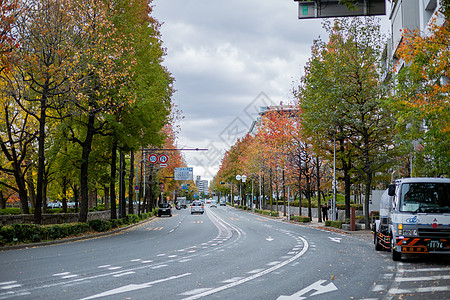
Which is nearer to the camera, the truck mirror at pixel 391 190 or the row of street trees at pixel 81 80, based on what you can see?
the truck mirror at pixel 391 190

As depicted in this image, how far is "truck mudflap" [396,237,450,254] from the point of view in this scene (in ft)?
Result: 43.8

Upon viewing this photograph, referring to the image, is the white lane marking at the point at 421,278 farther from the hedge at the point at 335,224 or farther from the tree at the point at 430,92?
the hedge at the point at 335,224

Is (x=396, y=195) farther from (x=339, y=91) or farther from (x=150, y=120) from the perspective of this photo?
(x=150, y=120)

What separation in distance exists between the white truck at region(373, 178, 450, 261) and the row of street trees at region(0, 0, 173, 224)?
13.7 metres

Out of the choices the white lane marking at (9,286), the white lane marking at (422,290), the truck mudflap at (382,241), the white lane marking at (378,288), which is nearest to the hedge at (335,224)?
the truck mudflap at (382,241)


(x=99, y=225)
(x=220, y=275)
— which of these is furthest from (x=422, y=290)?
(x=99, y=225)

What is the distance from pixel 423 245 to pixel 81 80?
1478 centimetres

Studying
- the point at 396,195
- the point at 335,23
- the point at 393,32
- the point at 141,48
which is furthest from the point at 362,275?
the point at 393,32

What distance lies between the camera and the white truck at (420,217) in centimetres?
1343

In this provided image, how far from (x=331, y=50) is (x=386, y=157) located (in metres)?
9.18

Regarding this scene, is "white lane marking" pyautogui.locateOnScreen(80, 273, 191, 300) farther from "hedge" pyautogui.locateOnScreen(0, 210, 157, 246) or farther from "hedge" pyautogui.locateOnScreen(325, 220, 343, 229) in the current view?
"hedge" pyautogui.locateOnScreen(325, 220, 343, 229)

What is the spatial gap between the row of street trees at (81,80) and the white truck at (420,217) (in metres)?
13.7

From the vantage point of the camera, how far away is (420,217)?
44.7 feet

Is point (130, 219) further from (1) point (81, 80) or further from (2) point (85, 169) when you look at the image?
(1) point (81, 80)
